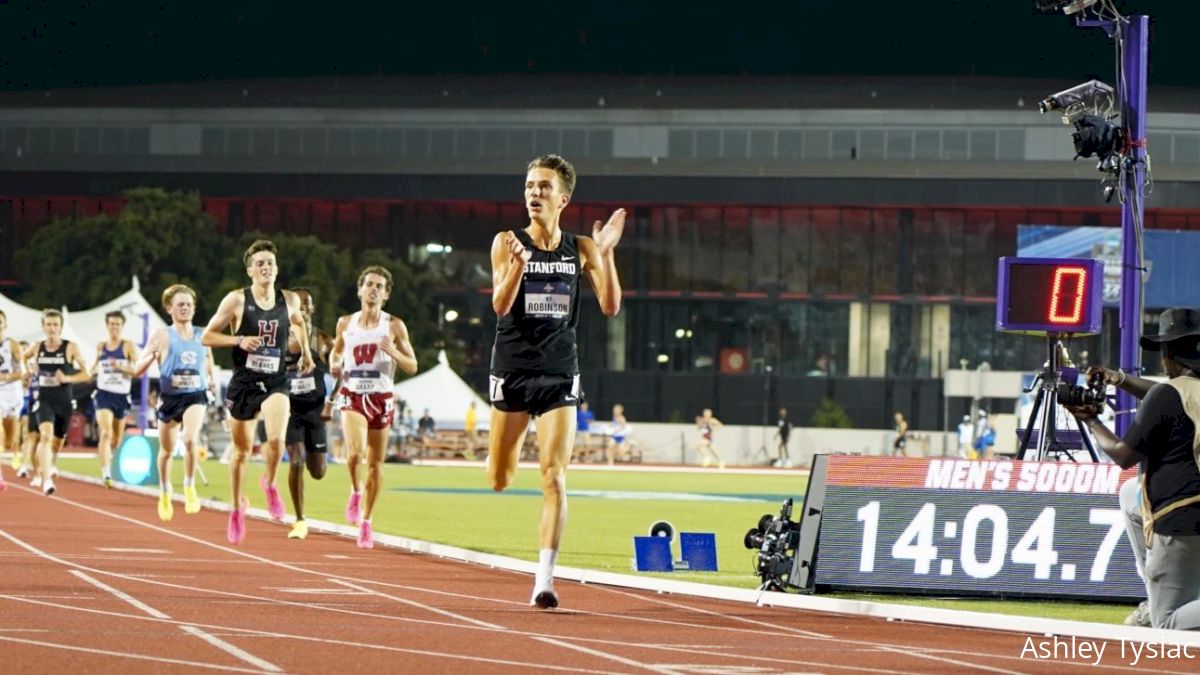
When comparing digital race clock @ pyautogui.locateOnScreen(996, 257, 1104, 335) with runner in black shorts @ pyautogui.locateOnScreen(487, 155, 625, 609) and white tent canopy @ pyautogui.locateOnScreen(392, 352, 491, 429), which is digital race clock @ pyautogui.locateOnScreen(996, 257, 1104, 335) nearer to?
runner in black shorts @ pyautogui.locateOnScreen(487, 155, 625, 609)

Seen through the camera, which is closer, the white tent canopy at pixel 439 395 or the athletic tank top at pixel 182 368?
the athletic tank top at pixel 182 368

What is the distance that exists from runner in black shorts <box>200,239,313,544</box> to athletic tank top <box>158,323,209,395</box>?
3477 mm

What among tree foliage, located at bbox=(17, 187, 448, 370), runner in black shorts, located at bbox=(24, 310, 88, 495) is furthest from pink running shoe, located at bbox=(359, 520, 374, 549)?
tree foliage, located at bbox=(17, 187, 448, 370)

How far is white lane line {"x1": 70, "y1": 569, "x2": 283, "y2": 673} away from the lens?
A: 8594 mm

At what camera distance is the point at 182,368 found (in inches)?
806

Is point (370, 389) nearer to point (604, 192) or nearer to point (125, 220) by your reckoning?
point (125, 220)

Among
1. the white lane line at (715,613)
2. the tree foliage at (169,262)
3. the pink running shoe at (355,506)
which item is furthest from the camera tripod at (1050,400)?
the tree foliage at (169,262)

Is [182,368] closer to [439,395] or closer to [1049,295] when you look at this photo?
[1049,295]

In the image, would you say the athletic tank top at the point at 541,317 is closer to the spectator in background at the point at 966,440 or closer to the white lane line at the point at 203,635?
the white lane line at the point at 203,635

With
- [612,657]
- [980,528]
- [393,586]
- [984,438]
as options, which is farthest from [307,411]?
[984,438]

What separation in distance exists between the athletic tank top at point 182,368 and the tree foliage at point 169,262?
171 feet

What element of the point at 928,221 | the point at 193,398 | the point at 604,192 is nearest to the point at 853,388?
the point at 928,221

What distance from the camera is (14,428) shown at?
2775 cm

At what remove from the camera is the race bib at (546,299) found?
452 inches
